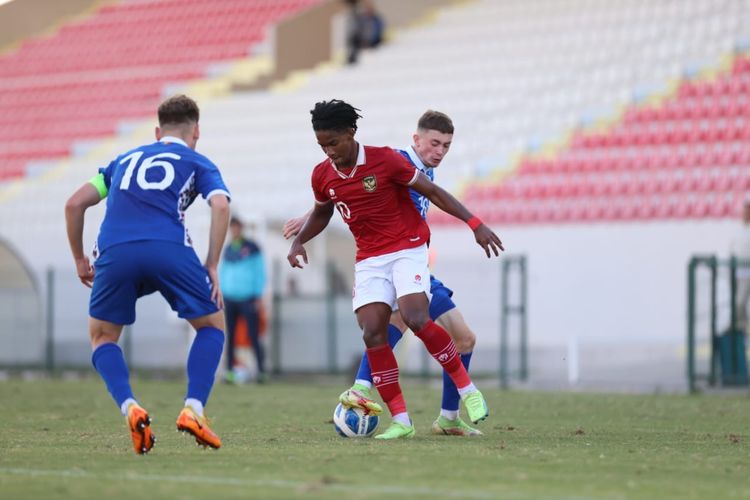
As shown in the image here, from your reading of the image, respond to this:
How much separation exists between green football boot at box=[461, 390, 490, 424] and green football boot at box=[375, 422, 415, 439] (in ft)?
1.23

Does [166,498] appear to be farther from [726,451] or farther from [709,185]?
[709,185]

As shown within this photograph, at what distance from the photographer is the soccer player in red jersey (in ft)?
26.4

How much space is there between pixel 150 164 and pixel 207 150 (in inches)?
751

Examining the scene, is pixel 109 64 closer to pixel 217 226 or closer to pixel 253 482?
pixel 217 226

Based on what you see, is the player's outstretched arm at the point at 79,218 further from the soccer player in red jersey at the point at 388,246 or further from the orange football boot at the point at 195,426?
the soccer player in red jersey at the point at 388,246

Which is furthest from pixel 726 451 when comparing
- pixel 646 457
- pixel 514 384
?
pixel 514 384

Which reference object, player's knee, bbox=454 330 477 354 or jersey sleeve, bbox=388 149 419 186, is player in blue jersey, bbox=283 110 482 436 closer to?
player's knee, bbox=454 330 477 354

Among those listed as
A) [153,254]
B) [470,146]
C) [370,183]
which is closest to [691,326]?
[370,183]

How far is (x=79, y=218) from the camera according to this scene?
737cm

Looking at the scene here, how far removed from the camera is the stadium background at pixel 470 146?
60.6 feet

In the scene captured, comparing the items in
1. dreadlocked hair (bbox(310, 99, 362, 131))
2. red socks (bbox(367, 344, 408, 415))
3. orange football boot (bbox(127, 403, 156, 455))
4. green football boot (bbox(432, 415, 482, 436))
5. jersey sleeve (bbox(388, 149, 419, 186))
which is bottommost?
green football boot (bbox(432, 415, 482, 436))

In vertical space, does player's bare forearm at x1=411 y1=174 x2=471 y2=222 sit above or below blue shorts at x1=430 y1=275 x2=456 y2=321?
above

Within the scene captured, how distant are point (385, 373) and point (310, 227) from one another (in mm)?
1051

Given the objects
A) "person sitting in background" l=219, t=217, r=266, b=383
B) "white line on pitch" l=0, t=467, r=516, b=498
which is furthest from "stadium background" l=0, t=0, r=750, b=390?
"white line on pitch" l=0, t=467, r=516, b=498
